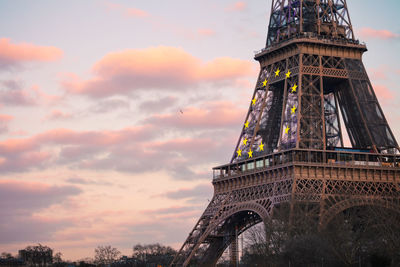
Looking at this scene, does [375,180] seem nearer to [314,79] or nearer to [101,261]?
[314,79]

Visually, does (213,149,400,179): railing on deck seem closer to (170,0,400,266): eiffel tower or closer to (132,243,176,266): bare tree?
(170,0,400,266): eiffel tower

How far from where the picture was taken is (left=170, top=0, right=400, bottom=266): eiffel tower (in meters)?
75.1

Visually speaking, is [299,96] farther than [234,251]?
No

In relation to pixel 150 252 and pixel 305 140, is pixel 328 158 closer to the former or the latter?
pixel 305 140

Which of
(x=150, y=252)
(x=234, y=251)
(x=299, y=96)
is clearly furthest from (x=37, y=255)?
(x=299, y=96)

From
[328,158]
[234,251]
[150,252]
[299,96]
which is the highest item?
[150,252]

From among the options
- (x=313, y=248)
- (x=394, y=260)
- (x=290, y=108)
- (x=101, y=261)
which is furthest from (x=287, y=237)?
(x=101, y=261)

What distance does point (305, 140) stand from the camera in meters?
76.8

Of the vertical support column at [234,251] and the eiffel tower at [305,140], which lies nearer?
the eiffel tower at [305,140]

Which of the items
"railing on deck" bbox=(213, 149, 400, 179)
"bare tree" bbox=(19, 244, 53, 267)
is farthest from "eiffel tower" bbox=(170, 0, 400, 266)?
"bare tree" bbox=(19, 244, 53, 267)

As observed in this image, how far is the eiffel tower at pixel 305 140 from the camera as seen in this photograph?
75062 mm

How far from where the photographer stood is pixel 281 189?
75.0 metres

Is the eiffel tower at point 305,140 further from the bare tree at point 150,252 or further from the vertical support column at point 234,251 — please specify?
the bare tree at point 150,252

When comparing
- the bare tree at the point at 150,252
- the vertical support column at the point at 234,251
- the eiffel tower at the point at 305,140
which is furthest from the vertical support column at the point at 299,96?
the bare tree at the point at 150,252
